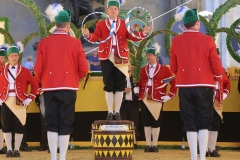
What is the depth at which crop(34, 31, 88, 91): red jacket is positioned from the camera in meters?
8.02

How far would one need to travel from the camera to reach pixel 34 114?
39.1ft

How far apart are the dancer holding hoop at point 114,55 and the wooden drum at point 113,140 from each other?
274 millimetres

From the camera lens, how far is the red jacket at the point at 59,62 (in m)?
8.02

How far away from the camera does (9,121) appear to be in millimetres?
10523

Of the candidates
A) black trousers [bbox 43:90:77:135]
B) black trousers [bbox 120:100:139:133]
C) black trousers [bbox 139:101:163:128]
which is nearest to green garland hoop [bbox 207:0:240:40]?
black trousers [bbox 139:101:163:128]

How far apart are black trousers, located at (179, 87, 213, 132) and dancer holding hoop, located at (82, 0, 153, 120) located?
1.31 metres

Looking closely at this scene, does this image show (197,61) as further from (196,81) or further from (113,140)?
(113,140)

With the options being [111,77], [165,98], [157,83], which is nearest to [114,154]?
[111,77]

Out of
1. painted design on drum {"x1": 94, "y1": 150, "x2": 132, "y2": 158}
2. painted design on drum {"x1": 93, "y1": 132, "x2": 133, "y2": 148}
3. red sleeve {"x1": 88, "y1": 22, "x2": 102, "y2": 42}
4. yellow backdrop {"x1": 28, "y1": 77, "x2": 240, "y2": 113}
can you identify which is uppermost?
red sleeve {"x1": 88, "y1": 22, "x2": 102, "y2": 42}

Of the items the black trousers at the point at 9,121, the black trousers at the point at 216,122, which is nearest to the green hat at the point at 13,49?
the black trousers at the point at 9,121

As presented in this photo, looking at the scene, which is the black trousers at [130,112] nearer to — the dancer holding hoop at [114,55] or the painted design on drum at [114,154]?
the dancer holding hoop at [114,55]

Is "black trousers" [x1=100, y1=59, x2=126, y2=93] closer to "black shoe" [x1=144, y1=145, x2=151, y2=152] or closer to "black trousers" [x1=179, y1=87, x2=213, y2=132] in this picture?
"black trousers" [x1=179, y1=87, x2=213, y2=132]

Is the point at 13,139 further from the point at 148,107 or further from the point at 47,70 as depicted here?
the point at 47,70

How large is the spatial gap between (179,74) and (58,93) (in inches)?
59.8
